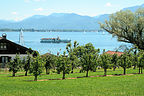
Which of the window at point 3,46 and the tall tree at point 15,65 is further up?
the window at point 3,46

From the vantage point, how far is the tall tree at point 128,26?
5919cm

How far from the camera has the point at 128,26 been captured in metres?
59.9

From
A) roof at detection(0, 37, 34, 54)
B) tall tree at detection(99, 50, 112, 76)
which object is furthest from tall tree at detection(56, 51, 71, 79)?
roof at detection(0, 37, 34, 54)

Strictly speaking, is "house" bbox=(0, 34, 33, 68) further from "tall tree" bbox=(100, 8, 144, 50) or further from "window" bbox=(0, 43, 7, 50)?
"tall tree" bbox=(100, 8, 144, 50)

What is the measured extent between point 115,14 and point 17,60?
34.6 metres

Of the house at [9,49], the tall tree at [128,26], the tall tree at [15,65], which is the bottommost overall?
the tall tree at [15,65]

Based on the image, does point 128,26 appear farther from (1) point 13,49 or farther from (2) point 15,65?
(2) point 15,65

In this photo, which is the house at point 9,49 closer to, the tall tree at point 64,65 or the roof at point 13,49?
the roof at point 13,49

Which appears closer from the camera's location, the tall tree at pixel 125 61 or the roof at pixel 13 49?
the tall tree at pixel 125 61

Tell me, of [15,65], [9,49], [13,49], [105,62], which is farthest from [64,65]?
[9,49]

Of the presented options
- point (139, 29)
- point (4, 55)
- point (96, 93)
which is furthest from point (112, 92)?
point (139, 29)

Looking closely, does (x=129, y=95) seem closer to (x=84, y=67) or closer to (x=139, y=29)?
(x=84, y=67)

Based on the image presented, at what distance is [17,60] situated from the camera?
34.8 metres

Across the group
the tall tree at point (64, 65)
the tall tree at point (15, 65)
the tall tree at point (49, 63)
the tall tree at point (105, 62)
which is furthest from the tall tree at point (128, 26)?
the tall tree at point (64, 65)
